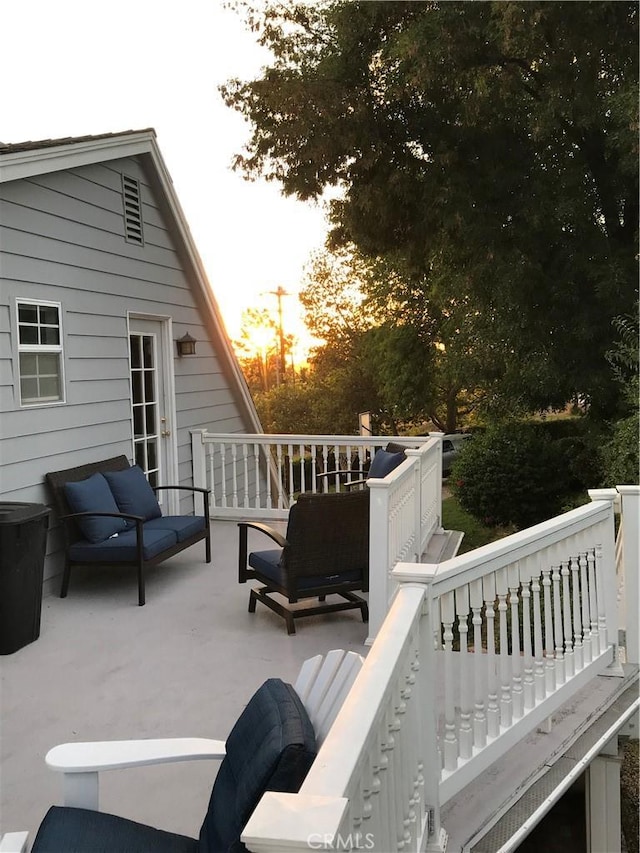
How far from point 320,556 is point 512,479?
6936 mm

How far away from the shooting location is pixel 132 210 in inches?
284

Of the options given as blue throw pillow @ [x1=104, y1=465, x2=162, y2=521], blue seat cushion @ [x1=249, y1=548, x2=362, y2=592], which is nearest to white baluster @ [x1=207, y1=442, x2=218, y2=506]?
blue throw pillow @ [x1=104, y1=465, x2=162, y2=521]

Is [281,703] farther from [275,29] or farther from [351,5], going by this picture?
[275,29]

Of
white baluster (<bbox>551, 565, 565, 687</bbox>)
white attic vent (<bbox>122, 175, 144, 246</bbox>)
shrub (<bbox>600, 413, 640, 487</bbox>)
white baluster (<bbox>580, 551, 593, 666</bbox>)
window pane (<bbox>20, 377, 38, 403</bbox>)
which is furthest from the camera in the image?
shrub (<bbox>600, 413, 640, 487</bbox>)

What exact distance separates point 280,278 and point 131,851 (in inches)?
1180

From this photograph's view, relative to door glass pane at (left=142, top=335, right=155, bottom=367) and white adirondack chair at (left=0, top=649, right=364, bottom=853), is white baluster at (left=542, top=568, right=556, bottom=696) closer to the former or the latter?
white adirondack chair at (left=0, top=649, right=364, bottom=853)

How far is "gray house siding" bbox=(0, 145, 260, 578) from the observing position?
211 inches

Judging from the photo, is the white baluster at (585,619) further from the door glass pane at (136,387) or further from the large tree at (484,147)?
the large tree at (484,147)

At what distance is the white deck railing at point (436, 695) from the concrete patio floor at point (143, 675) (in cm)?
96

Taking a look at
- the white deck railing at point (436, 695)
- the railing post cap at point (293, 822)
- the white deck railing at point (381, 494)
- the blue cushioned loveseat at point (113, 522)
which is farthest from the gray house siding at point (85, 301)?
the railing post cap at point (293, 822)

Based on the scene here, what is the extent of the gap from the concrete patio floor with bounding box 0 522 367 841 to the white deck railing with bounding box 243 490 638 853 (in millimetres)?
956

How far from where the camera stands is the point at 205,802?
9.27 ft

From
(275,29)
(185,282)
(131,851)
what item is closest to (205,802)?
(131,851)

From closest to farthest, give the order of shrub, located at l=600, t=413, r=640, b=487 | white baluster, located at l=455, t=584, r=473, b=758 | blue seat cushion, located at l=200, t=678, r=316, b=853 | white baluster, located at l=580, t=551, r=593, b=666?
blue seat cushion, located at l=200, t=678, r=316, b=853
white baluster, located at l=455, t=584, r=473, b=758
white baluster, located at l=580, t=551, r=593, b=666
shrub, located at l=600, t=413, r=640, b=487
